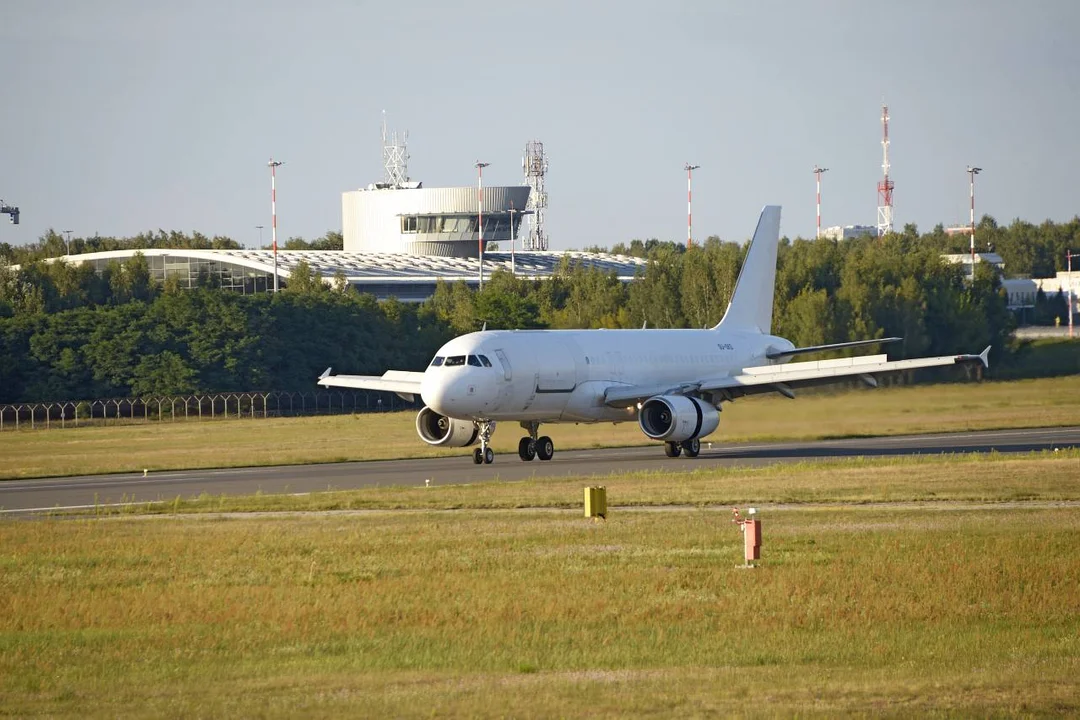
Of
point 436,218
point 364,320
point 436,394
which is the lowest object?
point 436,394

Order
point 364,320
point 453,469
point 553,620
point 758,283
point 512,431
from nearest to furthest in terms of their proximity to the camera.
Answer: point 553,620 → point 453,469 → point 512,431 → point 758,283 → point 364,320

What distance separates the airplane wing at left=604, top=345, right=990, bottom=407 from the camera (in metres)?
45.8

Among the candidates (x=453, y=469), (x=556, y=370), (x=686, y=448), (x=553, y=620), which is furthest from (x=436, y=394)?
(x=553, y=620)

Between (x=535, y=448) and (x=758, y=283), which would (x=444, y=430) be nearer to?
(x=535, y=448)

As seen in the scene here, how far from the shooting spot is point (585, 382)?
46.0 metres

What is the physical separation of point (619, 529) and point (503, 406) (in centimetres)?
1768

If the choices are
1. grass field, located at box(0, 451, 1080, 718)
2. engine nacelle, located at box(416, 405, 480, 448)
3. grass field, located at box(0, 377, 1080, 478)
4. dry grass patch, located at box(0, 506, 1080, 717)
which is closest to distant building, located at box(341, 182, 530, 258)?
grass field, located at box(0, 377, 1080, 478)

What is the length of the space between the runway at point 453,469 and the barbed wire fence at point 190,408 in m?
29.3

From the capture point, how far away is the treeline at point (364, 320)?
83750 mm

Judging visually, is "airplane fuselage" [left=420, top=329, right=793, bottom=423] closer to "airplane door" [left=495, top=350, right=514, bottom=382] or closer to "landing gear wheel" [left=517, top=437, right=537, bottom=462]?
"airplane door" [left=495, top=350, right=514, bottom=382]

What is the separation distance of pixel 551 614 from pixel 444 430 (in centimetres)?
2846

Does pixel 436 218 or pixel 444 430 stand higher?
pixel 436 218

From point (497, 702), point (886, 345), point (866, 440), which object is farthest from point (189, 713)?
point (886, 345)

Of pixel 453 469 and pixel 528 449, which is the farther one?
pixel 528 449
